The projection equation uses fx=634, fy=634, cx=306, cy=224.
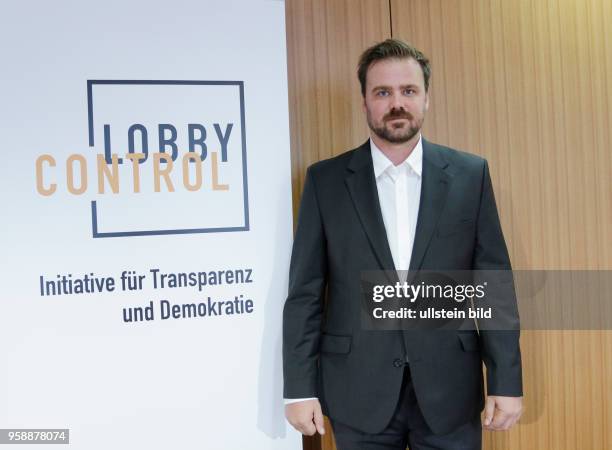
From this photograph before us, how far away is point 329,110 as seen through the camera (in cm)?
245

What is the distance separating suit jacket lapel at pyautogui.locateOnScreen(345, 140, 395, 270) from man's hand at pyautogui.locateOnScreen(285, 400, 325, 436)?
50 centimetres

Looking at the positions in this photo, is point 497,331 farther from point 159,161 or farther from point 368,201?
point 159,161

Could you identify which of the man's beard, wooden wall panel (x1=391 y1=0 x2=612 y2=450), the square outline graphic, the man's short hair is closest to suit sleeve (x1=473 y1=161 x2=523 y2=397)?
the man's beard

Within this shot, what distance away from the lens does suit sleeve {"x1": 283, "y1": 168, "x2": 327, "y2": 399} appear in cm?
204

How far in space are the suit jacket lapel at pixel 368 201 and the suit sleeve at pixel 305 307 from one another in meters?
0.14

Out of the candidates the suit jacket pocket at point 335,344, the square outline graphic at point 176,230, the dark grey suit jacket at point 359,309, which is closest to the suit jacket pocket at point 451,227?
the dark grey suit jacket at point 359,309

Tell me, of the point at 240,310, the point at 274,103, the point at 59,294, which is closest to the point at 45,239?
the point at 59,294

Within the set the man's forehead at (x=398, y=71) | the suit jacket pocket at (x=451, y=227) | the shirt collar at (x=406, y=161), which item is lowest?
the suit jacket pocket at (x=451, y=227)

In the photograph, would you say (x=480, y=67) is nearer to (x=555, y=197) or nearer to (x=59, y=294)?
(x=555, y=197)

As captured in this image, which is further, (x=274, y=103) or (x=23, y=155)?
(x=274, y=103)

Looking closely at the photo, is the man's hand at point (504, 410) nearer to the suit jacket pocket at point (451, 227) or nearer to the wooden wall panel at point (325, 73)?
the suit jacket pocket at point (451, 227)

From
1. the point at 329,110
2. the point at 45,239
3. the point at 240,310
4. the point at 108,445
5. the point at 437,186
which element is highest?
the point at 329,110

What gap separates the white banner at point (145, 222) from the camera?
2.06 metres

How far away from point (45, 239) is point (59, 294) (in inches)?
7.3
